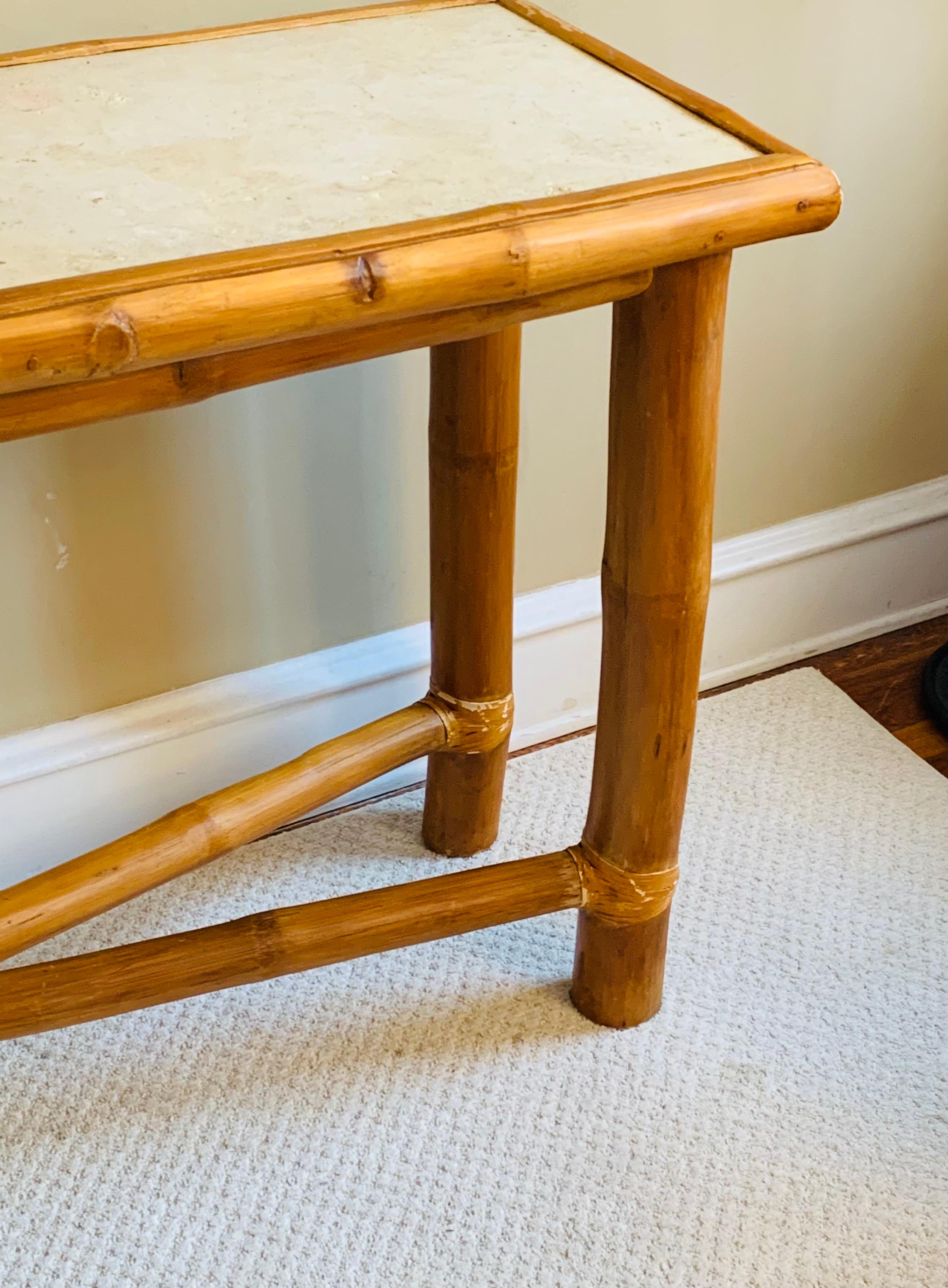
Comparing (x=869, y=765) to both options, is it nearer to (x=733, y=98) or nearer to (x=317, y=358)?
(x=733, y=98)

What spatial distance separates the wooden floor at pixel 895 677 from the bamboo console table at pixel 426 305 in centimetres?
41

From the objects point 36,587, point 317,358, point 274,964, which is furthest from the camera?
point 36,587

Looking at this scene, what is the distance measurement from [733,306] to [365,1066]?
0.65 metres

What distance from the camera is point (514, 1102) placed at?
839 millimetres

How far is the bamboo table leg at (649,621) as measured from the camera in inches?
25.4

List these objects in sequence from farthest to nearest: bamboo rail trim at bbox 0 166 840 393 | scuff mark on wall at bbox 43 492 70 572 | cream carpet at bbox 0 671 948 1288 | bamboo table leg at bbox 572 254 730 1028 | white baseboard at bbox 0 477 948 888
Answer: white baseboard at bbox 0 477 948 888
scuff mark on wall at bbox 43 492 70 572
cream carpet at bbox 0 671 948 1288
bamboo table leg at bbox 572 254 730 1028
bamboo rail trim at bbox 0 166 840 393

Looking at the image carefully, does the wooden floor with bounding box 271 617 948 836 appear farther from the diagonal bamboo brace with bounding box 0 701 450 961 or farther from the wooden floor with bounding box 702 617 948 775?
the diagonal bamboo brace with bounding box 0 701 450 961

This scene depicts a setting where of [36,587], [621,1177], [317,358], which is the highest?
[317,358]

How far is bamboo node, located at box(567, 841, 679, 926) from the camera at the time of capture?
813mm

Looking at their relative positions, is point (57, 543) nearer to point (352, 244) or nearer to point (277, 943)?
point (277, 943)

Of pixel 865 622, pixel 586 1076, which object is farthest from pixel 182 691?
pixel 865 622

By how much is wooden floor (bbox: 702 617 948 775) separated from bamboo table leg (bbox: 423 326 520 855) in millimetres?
331

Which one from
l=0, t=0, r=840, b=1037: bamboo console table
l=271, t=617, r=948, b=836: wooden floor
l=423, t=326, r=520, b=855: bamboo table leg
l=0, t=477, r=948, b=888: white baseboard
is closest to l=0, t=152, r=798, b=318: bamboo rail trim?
l=0, t=0, r=840, b=1037: bamboo console table

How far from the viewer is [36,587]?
0.90m
